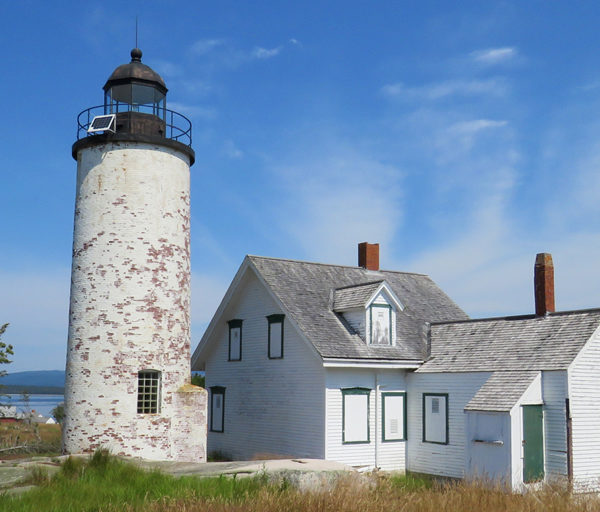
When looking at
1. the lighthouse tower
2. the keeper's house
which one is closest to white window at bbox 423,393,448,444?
the keeper's house

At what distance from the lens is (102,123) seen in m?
19.9

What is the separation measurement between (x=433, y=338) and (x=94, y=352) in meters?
10.4

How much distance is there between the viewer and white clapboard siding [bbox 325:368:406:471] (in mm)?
19984

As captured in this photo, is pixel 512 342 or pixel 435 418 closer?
pixel 512 342

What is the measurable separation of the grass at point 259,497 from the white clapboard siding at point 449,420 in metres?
8.14

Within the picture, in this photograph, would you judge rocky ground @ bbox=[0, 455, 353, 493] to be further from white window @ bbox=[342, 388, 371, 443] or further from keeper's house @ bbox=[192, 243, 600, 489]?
white window @ bbox=[342, 388, 371, 443]

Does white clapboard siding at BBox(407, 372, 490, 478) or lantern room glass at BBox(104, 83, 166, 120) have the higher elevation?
lantern room glass at BBox(104, 83, 166, 120)

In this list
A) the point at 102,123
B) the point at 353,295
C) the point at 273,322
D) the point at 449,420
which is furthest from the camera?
the point at 273,322

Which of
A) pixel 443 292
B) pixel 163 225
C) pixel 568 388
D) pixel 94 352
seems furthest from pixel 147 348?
pixel 443 292

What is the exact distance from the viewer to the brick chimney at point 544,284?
21.0 m

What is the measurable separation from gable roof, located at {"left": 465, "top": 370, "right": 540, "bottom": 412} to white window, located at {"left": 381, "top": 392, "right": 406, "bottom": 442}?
3.03m

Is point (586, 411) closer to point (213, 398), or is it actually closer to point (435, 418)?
point (435, 418)

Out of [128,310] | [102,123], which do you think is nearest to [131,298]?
[128,310]

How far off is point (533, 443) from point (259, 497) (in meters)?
10.1
